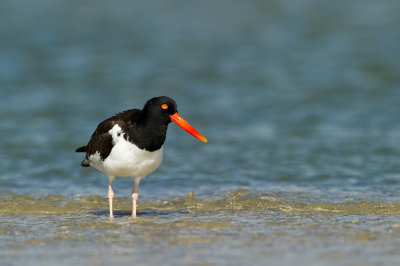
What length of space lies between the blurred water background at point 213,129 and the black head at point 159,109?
1148mm

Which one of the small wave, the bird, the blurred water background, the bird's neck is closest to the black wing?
the bird

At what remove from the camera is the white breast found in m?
7.33

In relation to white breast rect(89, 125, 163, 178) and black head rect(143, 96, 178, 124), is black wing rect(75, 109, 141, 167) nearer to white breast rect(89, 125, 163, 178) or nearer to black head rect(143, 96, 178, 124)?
white breast rect(89, 125, 163, 178)

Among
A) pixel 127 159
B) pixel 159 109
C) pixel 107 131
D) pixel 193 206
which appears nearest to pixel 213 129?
pixel 193 206

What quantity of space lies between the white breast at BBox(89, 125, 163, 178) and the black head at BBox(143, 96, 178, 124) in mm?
360

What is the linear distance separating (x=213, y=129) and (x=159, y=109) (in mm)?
6224

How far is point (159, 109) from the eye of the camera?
291 inches

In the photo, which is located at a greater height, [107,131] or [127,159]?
[107,131]

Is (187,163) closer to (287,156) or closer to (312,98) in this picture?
(287,156)

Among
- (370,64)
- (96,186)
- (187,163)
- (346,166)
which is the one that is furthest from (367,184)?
(370,64)

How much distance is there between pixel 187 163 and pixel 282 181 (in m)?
1.97

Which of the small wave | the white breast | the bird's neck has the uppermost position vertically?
the bird's neck

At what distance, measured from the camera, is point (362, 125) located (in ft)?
43.9

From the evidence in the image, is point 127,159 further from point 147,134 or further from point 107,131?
point 107,131
